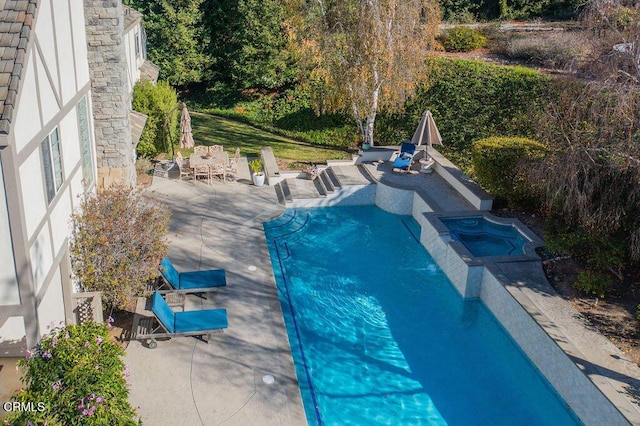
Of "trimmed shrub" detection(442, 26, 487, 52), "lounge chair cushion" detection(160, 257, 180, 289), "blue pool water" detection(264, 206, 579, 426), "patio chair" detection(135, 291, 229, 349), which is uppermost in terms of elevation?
"trimmed shrub" detection(442, 26, 487, 52)

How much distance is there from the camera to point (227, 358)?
42.5ft

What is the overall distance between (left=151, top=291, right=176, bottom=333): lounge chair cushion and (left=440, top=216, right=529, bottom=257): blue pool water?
8.50 meters

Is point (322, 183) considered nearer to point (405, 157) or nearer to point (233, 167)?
point (405, 157)

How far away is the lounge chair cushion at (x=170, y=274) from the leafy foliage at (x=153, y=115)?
9.25m

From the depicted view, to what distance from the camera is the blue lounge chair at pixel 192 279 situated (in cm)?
1485

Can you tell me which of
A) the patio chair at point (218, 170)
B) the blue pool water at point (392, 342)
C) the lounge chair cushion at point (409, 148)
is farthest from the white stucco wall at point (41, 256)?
the lounge chair cushion at point (409, 148)

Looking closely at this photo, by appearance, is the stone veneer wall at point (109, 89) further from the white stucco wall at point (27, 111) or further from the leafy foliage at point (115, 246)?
the white stucco wall at point (27, 111)

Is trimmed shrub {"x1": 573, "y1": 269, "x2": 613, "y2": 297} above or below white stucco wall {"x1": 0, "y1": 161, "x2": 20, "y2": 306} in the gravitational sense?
below

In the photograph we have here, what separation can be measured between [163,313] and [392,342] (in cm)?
525

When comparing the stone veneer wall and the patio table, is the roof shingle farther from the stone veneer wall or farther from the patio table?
the patio table

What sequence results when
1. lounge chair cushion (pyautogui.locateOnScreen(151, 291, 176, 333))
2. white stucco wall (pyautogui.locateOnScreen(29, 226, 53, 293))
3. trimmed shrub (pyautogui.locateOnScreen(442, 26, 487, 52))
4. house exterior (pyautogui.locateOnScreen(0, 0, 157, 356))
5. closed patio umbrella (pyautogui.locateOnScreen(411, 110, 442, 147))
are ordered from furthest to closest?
1. trimmed shrub (pyautogui.locateOnScreen(442, 26, 487, 52))
2. closed patio umbrella (pyautogui.locateOnScreen(411, 110, 442, 147))
3. lounge chair cushion (pyautogui.locateOnScreen(151, 291, 176, 333))
4. white stucco wall (pyautogui.locateOnScreen(29, 226, 53, 293))
5. house exterior (pyautogui.locateOnScreen(0, 0, 157, 356))

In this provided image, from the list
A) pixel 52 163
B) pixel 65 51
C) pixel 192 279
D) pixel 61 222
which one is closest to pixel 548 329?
pixel 192 279

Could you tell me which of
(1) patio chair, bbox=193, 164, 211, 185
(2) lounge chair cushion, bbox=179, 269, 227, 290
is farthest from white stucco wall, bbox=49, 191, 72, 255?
(1) patio chair, bbox=193, 164, 211, 185

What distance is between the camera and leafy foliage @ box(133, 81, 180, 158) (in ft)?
76.2
